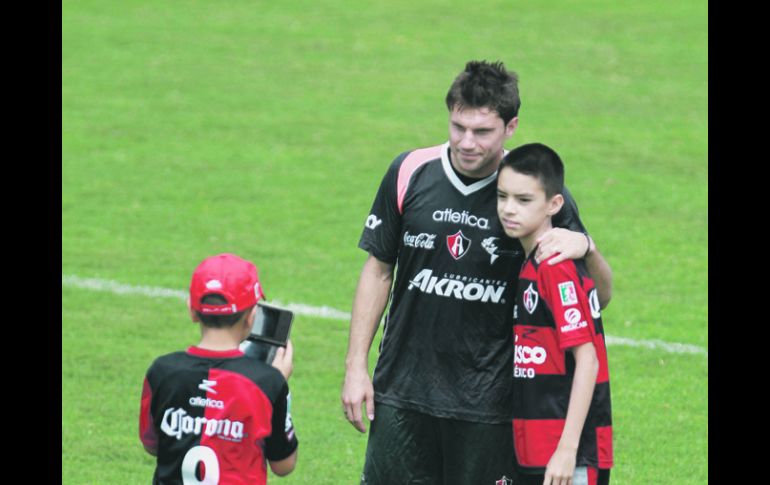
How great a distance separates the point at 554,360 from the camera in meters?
5.05

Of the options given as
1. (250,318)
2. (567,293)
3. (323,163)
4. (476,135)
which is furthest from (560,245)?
(323,163)

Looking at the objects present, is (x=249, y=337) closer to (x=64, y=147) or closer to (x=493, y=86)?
(x=493, y=86)

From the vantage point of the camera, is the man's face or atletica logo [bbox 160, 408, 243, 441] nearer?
atletica logo [bbox 160, 408, 243, 441]

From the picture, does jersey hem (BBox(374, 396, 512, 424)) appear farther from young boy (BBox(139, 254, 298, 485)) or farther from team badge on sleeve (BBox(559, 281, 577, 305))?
young boy (BBox(139, 254, 298, 485))

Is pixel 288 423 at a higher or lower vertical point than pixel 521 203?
lower

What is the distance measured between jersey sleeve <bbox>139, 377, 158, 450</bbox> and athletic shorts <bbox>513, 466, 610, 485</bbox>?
4.43 ft

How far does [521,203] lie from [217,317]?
1175 millimetres

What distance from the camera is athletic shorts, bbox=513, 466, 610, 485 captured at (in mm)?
5027

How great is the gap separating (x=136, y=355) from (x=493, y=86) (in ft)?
16.0

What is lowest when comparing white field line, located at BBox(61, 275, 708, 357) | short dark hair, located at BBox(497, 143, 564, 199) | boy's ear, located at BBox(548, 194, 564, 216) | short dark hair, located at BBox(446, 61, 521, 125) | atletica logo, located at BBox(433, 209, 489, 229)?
white field line, located at BBox(61, 275, 708, 357)

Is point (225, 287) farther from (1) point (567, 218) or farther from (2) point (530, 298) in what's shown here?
(1) point (567, 218)

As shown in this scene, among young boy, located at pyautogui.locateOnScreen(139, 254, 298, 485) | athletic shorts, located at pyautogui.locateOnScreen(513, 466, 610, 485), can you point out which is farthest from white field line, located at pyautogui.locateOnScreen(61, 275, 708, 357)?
young boy, located at pyautogui.locateOnScreen(139, 254, 298, 485)

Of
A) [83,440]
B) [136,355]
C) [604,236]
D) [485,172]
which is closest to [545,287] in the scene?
[485,172]

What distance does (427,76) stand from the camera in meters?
17.6
